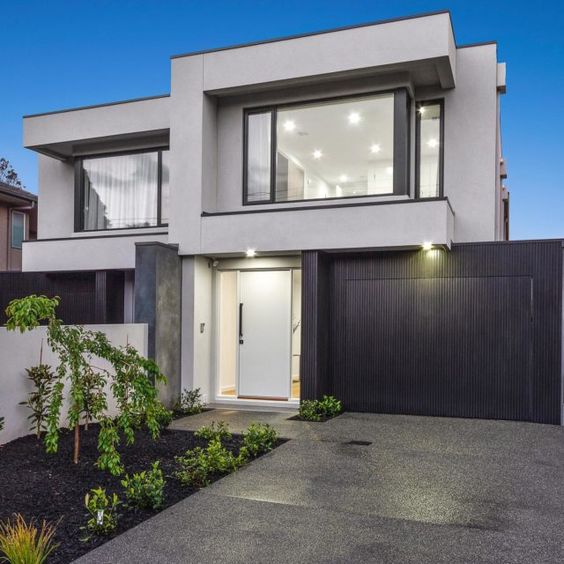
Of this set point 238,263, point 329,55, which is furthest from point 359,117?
point 238,263

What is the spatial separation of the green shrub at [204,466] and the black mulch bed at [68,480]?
0.29ft

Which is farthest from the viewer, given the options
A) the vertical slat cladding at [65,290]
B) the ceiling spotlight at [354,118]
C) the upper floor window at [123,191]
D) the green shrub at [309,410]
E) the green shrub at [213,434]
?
the vertical slat cladding at [65,290]

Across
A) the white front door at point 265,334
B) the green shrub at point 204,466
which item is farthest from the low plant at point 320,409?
the green shrub at point 204,466

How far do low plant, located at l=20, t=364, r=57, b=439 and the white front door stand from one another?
3.95 metres

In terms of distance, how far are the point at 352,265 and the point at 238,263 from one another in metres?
2.09

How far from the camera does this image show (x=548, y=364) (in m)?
8.37

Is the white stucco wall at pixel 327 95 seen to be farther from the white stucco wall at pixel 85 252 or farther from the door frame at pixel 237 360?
the white stucco wall at pixel 85 252

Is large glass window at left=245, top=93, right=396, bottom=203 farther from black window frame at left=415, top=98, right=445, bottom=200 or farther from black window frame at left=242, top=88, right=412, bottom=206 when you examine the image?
black window frame at left=415, top=98, right=445, bottom=200

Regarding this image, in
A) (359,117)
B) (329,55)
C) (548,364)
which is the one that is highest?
(329,55)

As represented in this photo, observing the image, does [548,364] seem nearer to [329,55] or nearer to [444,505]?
[444,505]

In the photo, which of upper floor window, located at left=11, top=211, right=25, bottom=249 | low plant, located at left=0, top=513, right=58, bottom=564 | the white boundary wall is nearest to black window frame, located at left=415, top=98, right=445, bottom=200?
the white boundary wall

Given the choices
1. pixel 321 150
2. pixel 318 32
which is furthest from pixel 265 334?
pixel 318 32

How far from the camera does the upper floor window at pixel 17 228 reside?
19016mm

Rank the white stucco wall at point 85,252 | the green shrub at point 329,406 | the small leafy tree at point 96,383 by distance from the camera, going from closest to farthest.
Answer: the small leafy tree at point 96,383, the green shrub at point 329,406, the white stucco wall at point 85,252
